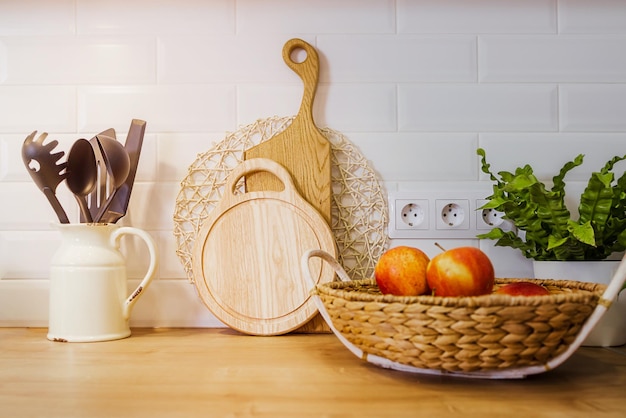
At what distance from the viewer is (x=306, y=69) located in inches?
42.7

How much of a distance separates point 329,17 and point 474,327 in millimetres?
694

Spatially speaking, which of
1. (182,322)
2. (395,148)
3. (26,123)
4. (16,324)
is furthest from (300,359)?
(26,123)

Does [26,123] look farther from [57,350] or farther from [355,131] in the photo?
[355,131]

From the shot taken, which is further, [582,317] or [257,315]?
[257,315]

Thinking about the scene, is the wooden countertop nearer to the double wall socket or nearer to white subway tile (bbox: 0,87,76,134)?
the double wall socket

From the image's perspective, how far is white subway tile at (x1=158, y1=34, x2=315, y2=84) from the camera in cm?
111

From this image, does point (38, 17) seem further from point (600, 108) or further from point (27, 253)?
point (600, 108)

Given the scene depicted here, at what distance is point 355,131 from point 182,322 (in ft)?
1.59

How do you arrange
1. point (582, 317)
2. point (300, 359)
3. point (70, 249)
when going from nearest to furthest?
point (582, 317)
point (300, 359)
point (70, 249)

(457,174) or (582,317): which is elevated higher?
(457,174)

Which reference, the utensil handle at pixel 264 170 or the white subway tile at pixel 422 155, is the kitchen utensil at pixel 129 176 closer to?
the utensil handle at pixel 264 170

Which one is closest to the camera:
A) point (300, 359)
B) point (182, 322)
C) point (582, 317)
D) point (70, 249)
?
point (582, 317)

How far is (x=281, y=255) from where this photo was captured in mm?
1027

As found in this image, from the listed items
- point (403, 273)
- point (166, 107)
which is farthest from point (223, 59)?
point (403, 273)
